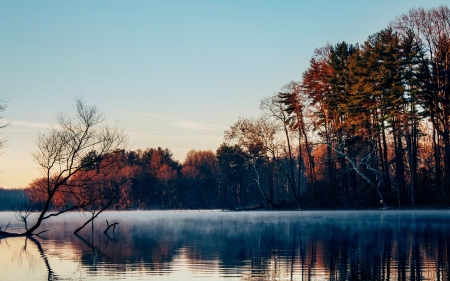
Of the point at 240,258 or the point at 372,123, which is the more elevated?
the point at 372,123

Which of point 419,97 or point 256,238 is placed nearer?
point 256,238

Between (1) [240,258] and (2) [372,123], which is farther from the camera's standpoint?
(2) [372,123]

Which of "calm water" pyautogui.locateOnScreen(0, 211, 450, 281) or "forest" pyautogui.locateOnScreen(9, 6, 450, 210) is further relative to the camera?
"forest" pyautogui.locateOnScreen(9, 6, 450, 210)

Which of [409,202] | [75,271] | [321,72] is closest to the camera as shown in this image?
[75,271]

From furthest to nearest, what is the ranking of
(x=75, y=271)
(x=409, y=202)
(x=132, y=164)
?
(x=132, y=164) → (x=409, y=202) → (x=75, y=271)

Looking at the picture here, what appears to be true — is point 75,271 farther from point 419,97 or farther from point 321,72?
point 321,72

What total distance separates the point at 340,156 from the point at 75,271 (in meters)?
48.2

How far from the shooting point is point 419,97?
56.3 metres

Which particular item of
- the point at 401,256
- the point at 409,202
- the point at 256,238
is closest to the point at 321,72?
the point at 409,202

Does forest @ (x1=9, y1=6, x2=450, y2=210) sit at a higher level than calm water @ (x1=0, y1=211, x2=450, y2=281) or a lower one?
higher

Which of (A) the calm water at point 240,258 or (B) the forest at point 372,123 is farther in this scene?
(B) the forest at point 372,123

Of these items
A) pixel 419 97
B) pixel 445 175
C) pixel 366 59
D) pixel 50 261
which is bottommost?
pixel 50 261

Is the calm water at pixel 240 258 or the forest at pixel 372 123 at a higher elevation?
the forest at pixel 372 123

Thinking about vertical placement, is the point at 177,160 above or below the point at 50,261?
above
